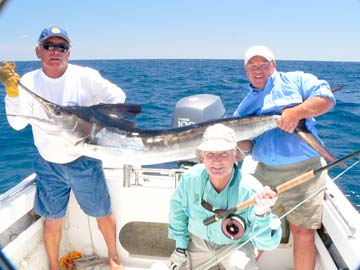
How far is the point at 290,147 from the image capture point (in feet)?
9.13

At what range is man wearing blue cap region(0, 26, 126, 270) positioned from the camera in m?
2.87

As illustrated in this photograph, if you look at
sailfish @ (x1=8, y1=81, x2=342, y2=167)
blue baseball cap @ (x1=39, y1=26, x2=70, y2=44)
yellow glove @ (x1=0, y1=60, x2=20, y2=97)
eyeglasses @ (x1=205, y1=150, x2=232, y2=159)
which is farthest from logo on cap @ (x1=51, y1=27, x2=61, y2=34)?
eyeglasses @ (x1=205, y1=150, x2=232, y2=159)

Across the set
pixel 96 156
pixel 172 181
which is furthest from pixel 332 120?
pixel 96 156

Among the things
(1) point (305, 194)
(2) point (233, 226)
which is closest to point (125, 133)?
(2) point (233, 226)

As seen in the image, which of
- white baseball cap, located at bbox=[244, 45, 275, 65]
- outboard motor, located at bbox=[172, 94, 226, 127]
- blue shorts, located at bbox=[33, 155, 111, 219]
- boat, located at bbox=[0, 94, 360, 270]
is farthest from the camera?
outboard motor, located at bbox=[172, 94, 226, 127]

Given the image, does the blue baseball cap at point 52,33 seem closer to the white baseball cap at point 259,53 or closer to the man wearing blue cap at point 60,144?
the man wearing blue cap at point 60,144

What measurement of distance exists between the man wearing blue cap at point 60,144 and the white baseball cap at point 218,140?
946 mm

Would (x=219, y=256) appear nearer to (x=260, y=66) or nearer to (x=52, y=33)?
(x=260, y=66)

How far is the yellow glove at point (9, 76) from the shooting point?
2.52m

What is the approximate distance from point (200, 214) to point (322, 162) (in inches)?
39.0

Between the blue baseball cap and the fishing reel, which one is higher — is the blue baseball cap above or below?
above

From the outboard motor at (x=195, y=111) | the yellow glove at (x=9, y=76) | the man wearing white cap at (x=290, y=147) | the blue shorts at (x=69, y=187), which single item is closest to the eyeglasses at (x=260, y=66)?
the man wearing white cap at (x=290, y=147)

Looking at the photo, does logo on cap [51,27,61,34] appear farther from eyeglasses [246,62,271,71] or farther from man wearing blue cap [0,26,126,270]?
eyeglasses [246,62,271,71]

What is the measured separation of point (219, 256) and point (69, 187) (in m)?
1.27
